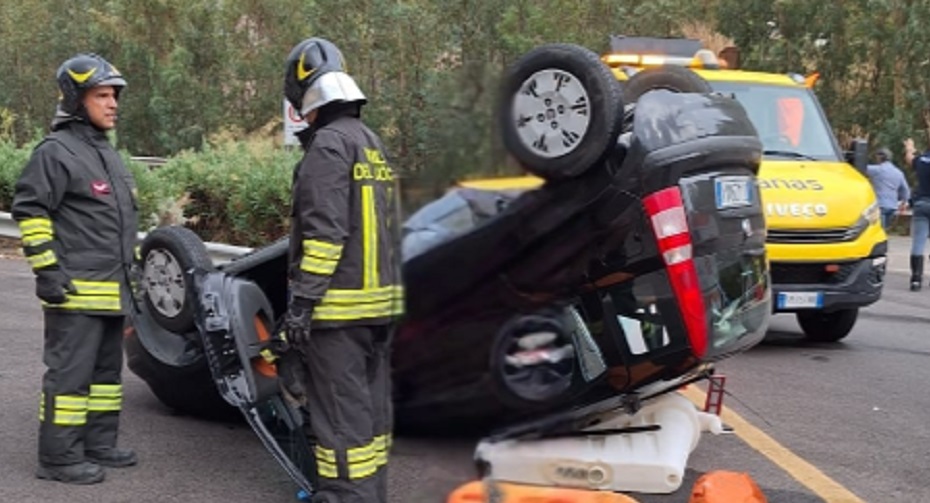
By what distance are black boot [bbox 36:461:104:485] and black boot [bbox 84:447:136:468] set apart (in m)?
0.20

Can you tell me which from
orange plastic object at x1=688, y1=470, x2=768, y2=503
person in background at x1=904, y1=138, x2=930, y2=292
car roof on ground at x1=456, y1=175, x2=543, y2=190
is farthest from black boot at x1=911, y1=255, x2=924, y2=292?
car roof on ground at x1=456, y1=175, x2=543, y2=190

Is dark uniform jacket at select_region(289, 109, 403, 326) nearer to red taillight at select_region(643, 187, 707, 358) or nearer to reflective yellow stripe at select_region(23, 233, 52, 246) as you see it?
red taillight at select_region(643, 187, 707, 358)

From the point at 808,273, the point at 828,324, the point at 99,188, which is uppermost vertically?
the point at 99,188

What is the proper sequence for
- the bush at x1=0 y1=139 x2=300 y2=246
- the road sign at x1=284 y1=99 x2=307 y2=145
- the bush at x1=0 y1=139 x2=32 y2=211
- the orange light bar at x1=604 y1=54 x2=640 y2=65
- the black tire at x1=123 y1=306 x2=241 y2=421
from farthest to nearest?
the bush at x1=0 y1=139 x2=32 y2=211 → the bush at x1=0 y1=139 x2=300 y2=246 → the orange light bar at x1=604 y1=54 x2=640 y2=65 → the black tire at x1=123 y1=306 x2=241 y2=421 → the road sign at x1=284 y1=99 x2=307 y2=145

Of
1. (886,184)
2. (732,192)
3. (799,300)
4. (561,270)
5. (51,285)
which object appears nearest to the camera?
(561,270)

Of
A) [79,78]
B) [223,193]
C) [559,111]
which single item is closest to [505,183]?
[559,111]

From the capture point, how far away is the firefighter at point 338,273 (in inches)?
157

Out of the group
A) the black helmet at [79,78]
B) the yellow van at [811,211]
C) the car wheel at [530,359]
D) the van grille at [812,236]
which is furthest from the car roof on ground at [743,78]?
the car wheel at [530,359]

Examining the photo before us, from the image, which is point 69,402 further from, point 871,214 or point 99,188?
point 871,214

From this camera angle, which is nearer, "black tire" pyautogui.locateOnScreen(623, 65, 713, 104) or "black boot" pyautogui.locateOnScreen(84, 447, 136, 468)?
"black tire" pyautogui.locateOnScreen(623, 65, 713, 104)

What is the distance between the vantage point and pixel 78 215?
491cm

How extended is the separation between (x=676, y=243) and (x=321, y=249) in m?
1.26

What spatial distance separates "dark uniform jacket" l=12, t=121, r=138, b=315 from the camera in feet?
15.7

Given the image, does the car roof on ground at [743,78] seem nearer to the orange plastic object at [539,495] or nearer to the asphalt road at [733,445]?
the asphalt road at [733,445]
